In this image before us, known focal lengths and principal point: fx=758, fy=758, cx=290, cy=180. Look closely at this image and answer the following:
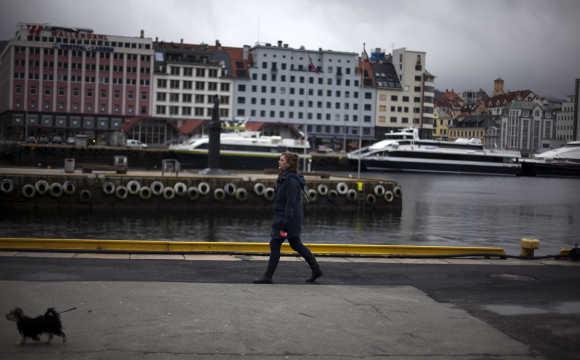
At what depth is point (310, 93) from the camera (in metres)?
126

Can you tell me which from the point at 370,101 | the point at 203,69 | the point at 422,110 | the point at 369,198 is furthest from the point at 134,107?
the point at 369,198

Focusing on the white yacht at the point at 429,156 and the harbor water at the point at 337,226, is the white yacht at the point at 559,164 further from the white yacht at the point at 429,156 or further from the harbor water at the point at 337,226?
the harbor water at the point at 337,226

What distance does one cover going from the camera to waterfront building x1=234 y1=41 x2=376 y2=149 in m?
123

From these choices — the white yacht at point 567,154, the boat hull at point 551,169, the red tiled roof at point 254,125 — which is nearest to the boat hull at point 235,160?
the red tiled roof at point 254,125

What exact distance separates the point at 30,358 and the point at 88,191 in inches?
1289

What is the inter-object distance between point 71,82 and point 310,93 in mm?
38331

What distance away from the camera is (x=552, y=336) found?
7.84 meters

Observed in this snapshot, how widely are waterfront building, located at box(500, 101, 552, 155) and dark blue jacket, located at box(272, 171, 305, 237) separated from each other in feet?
640

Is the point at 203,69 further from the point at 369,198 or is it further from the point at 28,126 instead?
the point at 369,198

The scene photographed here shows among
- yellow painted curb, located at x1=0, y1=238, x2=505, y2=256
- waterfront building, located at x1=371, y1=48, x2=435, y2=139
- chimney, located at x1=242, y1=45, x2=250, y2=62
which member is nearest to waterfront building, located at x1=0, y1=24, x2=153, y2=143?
chimney, located at x1=242, y1=45, x2=250, y2=62

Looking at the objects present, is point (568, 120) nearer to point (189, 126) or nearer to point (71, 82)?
point (189, 126)

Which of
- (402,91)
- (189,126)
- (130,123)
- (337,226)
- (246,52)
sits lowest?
(337,226)

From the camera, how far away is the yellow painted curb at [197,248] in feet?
44.9

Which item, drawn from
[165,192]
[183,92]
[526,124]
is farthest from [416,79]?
[165,192]
